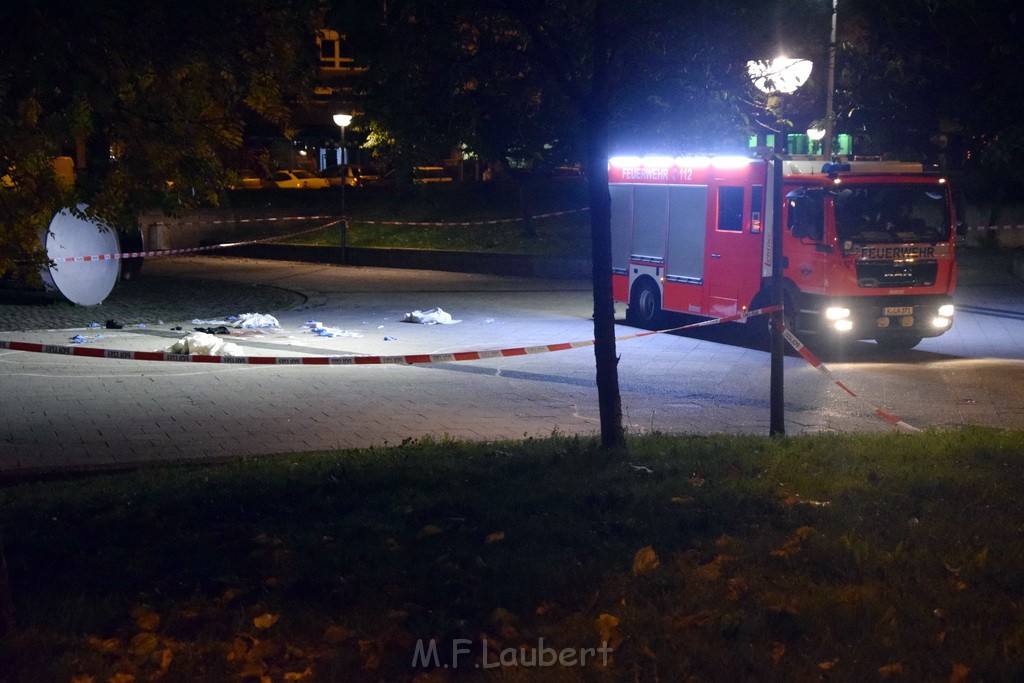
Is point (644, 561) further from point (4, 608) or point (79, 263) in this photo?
point (79, 263)

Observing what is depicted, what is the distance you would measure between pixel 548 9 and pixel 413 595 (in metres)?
4.11

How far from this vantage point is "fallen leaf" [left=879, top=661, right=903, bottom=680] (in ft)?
14.6

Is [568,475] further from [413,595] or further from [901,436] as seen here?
[901,436]

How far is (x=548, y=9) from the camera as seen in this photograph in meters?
7.82

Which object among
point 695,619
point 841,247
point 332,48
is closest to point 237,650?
point 695,619

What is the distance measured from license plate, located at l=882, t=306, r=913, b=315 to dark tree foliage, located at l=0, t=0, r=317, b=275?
352 inches

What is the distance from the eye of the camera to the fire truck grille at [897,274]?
587 inches

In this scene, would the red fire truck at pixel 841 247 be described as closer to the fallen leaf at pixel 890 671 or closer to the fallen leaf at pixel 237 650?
the fallen leaf at pixel 890 671

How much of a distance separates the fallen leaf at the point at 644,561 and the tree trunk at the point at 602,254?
2328 mm

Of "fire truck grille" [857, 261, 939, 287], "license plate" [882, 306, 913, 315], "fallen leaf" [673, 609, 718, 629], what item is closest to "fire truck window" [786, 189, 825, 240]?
"fire truck grille" [857, 261, 939, 287]

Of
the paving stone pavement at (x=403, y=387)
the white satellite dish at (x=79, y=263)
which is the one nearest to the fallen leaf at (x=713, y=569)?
the paving stone pavement at (x=403, y=387)

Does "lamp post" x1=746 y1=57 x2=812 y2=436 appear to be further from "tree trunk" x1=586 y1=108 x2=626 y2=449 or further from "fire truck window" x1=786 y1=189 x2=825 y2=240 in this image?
"fire truck window" x1=786 y1=189 x2=825 y2=240

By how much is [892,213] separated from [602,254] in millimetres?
8425

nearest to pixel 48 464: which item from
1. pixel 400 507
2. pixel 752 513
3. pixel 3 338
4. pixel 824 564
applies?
pixel 400 507
